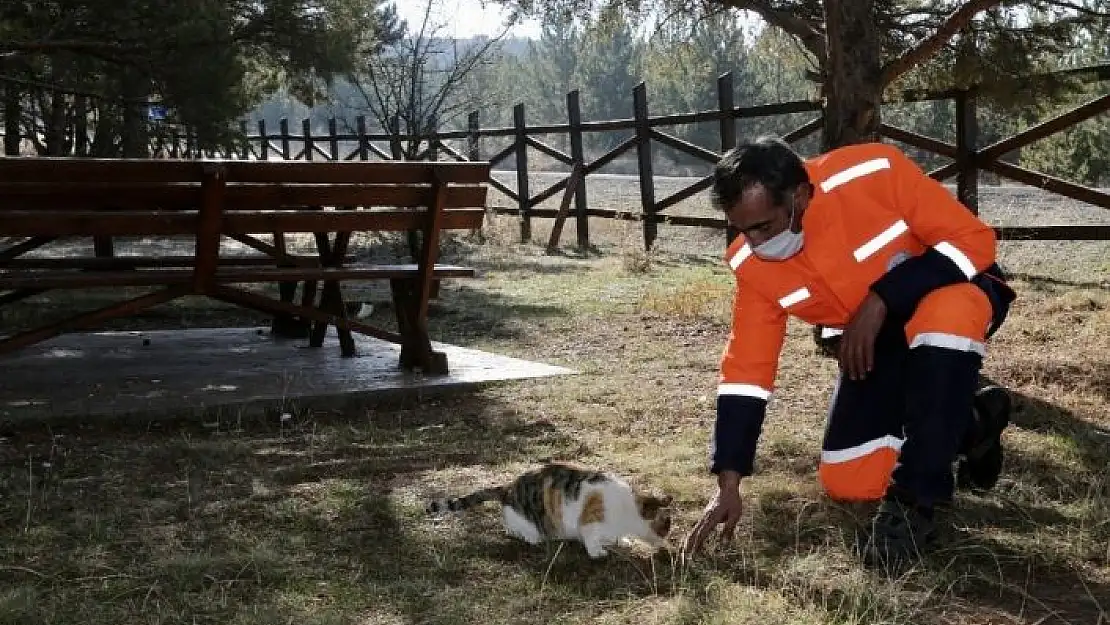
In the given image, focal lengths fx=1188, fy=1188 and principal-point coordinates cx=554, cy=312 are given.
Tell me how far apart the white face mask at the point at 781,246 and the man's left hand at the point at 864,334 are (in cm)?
23

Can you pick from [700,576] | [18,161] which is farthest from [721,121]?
[700,576]

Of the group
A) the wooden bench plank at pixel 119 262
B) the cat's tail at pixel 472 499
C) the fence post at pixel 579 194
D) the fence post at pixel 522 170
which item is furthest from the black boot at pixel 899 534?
the fence post at pixel 522 170

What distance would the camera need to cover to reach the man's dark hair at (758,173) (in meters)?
2.84

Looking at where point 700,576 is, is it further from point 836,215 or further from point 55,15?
point 55,15

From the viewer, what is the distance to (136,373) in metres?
5.62

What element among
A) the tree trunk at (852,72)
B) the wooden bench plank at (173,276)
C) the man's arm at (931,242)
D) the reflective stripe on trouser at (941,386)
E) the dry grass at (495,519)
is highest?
the tree trunk at (852,72)

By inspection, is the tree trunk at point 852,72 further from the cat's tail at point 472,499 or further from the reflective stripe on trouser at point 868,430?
the cat's tail at point 472,499

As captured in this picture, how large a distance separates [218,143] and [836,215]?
26.9ft

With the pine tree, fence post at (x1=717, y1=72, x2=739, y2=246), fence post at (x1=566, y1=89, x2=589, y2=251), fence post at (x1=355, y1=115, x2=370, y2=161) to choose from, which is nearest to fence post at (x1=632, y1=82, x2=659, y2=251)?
fence post at (x1=566, y1=89, x2=589, y2=251)

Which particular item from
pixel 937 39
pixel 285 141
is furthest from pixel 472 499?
pixel 285 141

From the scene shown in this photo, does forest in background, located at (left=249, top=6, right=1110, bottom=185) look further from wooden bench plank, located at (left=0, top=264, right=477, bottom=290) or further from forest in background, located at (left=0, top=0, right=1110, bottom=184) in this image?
wooden bench plank, located at (left=0, top=264, right=477, bottom=290)

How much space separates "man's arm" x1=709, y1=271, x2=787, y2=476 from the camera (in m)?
3.08

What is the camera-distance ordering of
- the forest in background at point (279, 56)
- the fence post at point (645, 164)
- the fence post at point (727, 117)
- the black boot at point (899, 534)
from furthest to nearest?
1. the fence post at point (645, 164)
2. the fence post at point (727, 117)
3. the forest in background at point (279, 56)
4. the black boot at point (899, 534)

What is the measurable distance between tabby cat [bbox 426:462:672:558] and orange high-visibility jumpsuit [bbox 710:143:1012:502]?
24 centimetres
